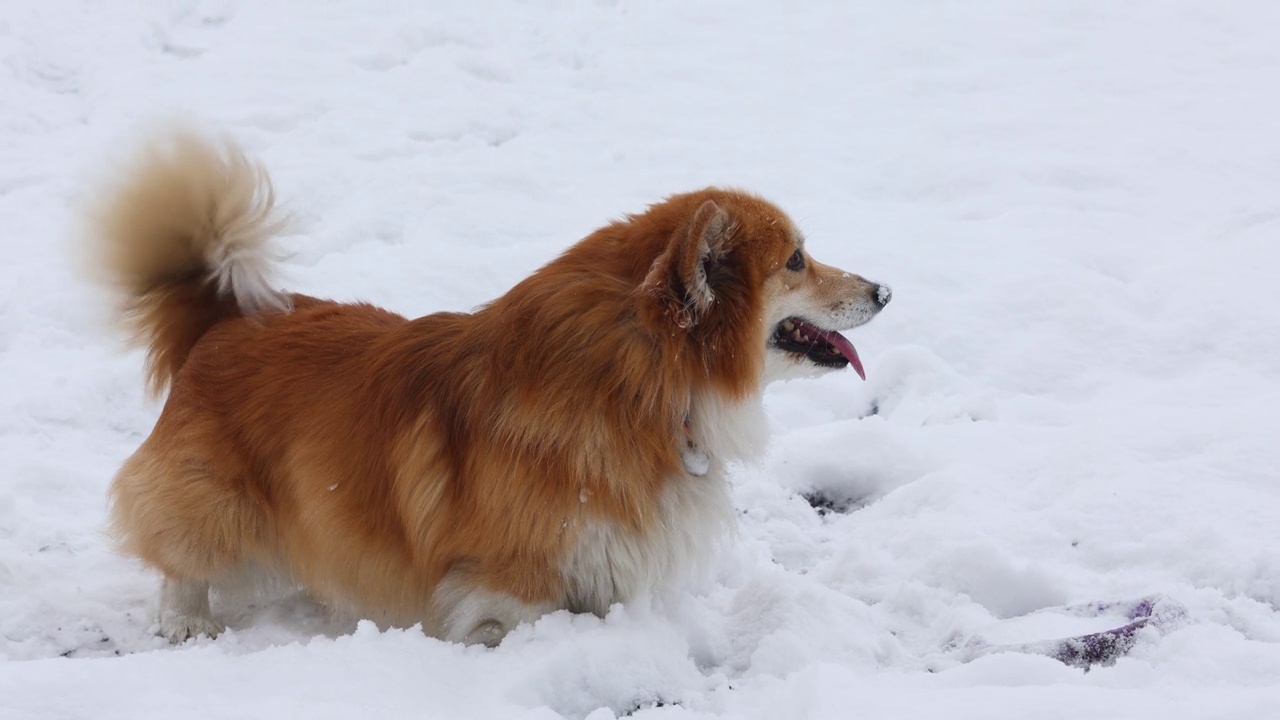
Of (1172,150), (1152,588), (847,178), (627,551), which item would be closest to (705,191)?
(627,551)

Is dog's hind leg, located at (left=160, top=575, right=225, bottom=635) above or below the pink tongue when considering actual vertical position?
below

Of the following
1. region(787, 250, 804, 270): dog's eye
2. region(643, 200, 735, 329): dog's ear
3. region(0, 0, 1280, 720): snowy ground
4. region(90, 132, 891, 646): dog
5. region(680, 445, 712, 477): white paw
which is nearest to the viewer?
region(0, 0, 1280, 720): snowy ground

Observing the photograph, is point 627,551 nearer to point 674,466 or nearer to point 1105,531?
point 674,466

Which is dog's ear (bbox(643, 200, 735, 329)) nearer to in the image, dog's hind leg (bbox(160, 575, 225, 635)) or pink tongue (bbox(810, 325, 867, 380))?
pink tongue (bbox(810, 325, 867, 380))

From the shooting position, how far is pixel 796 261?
338 centimetres

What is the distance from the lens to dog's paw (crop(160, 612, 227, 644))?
11.5ft

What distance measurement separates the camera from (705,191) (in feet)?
11.0

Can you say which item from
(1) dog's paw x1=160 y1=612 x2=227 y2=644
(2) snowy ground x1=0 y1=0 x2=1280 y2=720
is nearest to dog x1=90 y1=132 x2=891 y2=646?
(1) dog's paw x1=160 y1=612 x2=227 y2=644

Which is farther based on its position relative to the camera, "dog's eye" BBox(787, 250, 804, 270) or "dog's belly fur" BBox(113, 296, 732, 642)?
"dog's eye" BBox(787, 250, 804, 270)

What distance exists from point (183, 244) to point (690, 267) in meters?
1.89

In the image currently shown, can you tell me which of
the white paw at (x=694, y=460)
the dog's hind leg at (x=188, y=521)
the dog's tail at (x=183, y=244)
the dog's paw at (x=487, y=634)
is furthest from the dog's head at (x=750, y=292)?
the dog's hind leg at (x=188, y=521)

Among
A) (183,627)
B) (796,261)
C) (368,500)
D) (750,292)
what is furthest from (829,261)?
(183,627)

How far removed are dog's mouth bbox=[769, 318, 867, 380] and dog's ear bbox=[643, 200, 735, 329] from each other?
512 millimetres

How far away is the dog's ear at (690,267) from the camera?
115 inches
